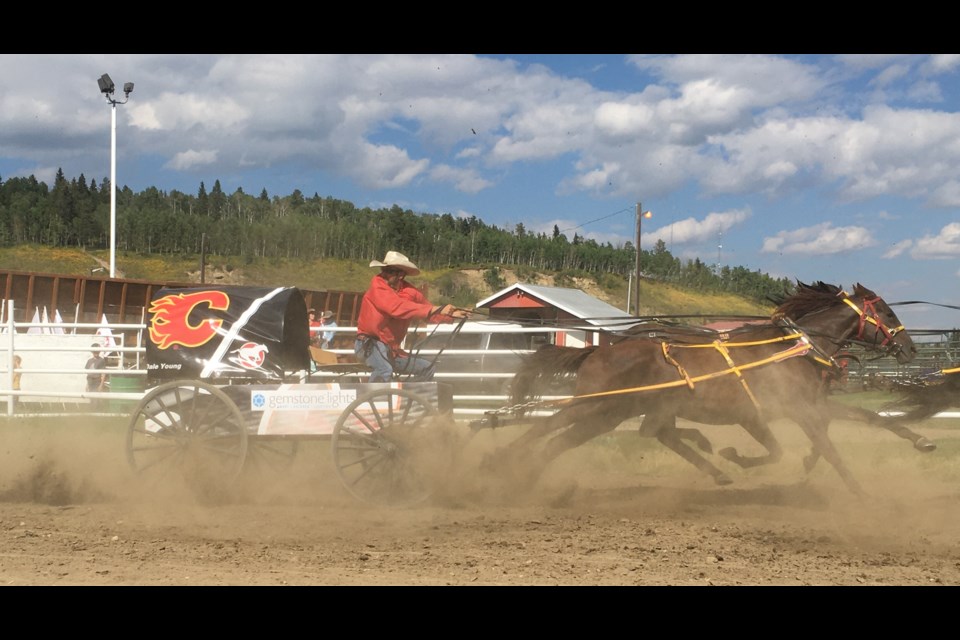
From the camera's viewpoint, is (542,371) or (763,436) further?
(542,371)

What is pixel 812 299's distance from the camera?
7746 mm

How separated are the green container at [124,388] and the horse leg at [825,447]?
9.87 m

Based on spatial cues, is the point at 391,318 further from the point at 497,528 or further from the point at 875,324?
the point at 875,324

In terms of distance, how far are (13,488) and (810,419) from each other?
6.73m

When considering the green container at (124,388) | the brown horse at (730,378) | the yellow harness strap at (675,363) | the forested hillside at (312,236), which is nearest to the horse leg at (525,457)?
the brown horse at (730,378)

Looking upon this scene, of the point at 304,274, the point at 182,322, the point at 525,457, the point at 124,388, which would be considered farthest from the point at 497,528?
the point at 304,274

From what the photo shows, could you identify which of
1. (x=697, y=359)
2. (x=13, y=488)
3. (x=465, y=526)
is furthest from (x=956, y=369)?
(x=13, y=488)

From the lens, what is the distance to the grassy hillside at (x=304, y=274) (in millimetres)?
56125

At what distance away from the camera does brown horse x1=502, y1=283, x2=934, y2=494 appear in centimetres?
707

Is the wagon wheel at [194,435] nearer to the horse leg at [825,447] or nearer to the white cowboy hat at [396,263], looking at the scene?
the white cowboy hat at [396,263]

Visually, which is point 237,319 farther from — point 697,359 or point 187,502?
point 697,359

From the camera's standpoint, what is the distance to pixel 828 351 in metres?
7.33

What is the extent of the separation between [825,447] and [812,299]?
4.93ft

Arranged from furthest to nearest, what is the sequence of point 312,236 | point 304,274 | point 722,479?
point 312,236 → point 304,274 → point 722,479
